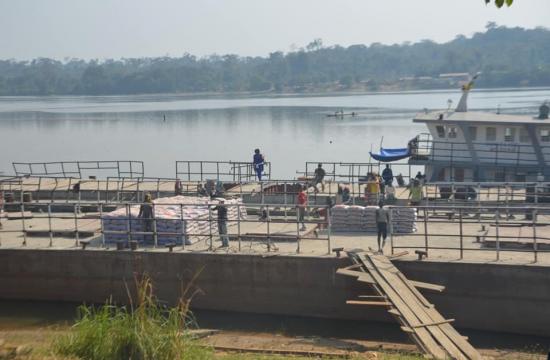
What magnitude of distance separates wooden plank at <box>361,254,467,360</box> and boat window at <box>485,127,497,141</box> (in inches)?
553

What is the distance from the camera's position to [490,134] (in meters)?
32.8

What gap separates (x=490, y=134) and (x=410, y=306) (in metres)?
16.5

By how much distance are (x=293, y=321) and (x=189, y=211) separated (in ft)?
15.0

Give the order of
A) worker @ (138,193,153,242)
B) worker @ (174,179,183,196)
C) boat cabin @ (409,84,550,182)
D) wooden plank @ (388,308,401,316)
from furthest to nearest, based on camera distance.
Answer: boat cabin @ (409,84,550,182), worker @ (174,179,183,196), worker @ (138,193,153,242), wooden plank @ (388,308,401,316)

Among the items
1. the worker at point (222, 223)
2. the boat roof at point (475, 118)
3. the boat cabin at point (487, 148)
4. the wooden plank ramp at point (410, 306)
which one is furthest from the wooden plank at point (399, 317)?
the boat roof at point (475, 118)

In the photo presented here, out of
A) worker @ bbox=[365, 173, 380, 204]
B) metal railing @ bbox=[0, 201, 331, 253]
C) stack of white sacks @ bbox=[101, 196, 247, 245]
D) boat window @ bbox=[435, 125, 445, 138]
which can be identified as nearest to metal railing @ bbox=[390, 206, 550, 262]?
worker @ bbox=[365, 173, 380, 204]

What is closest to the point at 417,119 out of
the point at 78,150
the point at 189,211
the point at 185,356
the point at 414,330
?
the point at 189,211

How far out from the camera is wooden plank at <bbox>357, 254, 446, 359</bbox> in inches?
623

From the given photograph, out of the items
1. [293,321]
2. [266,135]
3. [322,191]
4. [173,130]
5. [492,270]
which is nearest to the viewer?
[492,270]

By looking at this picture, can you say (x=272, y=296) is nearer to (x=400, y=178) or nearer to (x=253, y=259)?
(x=253, y=259)

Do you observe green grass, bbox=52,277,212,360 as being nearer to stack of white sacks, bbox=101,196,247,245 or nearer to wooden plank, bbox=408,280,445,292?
wooden plank, bbox=408,280,445,292

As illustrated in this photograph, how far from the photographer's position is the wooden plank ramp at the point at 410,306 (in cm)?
1588

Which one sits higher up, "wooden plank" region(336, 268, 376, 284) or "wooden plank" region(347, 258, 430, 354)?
"wooden plank" region(336, 268, 376, 284)

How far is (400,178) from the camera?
3494cm
